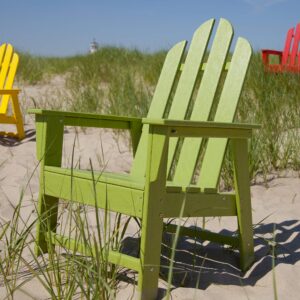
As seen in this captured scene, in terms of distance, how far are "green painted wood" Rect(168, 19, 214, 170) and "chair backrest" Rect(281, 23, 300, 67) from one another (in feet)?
16.8

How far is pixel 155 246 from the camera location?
2000 millimetres

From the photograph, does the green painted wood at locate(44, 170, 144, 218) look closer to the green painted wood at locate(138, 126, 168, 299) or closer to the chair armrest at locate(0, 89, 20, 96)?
the green painted wood at locate(138, 126, 168, 299)

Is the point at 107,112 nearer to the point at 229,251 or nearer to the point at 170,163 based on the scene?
the point at 170,163

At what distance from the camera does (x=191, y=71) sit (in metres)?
2.95

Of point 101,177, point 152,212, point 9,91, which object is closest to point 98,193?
point 101,177

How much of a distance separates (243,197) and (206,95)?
629mm

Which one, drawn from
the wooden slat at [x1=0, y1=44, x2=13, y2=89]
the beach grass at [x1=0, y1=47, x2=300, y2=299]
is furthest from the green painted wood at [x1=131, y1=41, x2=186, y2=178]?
the wooden slat at [x1=0, y1=44, x2=13, y2=89]

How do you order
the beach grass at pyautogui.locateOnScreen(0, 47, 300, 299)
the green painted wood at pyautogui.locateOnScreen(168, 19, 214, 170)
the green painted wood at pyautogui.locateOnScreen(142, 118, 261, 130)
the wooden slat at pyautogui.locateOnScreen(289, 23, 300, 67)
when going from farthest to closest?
the wooden slat at pyautogui.locateOnScreen(289, 23, 300, 67) → the green painted wood at pyautogui.locateOnScreen(168, 19, 214, 170) → the green painted wood at pyautogui.locateOnScreen(142, 118, 261, 130) → the beach grass at pyautogui.locateOnScreen(0, 47, 300, 299)

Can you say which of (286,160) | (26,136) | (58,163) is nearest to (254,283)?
(58,163)

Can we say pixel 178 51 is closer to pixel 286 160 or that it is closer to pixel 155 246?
pixel 286 160

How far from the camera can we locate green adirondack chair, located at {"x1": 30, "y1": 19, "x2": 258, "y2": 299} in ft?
6.51

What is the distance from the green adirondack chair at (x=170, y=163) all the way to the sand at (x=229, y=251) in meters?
0.11

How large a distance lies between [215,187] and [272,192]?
42.3 inches

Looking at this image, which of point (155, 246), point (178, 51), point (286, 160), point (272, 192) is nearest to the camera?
point (155, 246)
